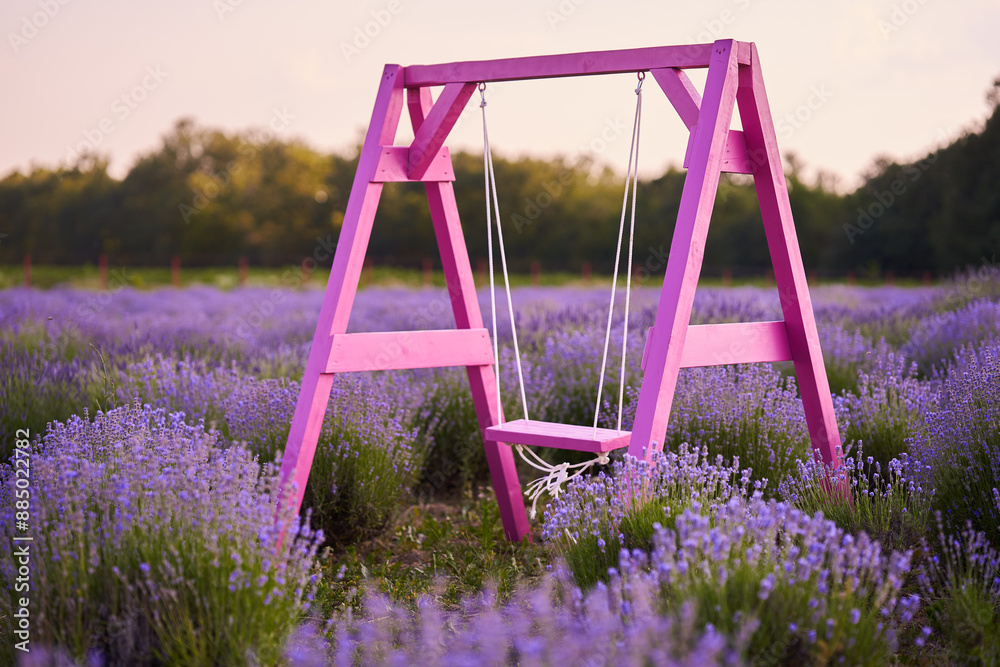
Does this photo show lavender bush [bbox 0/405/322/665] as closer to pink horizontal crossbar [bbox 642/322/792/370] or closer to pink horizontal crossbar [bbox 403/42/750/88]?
pink horizontal crossbar [bbox 642/322/792/370]

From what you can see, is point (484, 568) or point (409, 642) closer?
point (409, 642)

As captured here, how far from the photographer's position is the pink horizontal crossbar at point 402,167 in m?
3.06

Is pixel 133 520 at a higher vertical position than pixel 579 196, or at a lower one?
lower

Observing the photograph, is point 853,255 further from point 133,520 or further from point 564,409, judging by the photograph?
point 133,520

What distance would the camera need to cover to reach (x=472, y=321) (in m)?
3.40

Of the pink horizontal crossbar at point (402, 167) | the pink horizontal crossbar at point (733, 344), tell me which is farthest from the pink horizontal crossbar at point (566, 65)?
the pink horizontal crossbar at point (733, 344)

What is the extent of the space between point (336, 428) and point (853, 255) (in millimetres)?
28022

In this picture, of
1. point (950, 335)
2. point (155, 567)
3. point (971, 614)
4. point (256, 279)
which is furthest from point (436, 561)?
point (256, 279)

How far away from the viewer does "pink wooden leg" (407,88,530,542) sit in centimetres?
335

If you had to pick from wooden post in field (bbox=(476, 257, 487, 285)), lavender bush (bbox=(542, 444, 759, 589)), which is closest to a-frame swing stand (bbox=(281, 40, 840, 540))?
lavender bush (bbox=(542, 444, 759, 589))

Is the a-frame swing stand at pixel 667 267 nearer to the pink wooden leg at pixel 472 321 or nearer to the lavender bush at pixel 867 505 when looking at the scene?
the pink wooden leg at pixel 472 321

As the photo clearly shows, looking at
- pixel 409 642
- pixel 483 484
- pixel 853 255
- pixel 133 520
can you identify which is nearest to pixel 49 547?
pixel 133 520

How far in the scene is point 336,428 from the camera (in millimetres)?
3670

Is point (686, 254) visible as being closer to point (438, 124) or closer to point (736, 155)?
point (736, 155)
